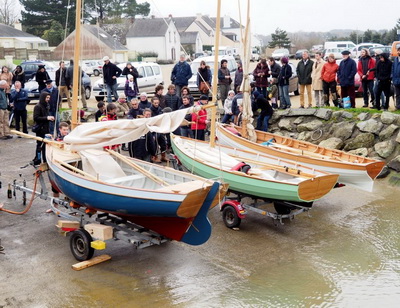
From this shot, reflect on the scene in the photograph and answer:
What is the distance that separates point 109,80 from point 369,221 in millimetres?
11804

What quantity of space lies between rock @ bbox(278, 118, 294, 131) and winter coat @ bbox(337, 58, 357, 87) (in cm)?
209

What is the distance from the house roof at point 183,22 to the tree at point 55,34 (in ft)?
105

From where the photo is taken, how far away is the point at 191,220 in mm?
9266

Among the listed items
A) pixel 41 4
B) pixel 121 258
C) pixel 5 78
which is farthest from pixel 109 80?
pixel 41 4

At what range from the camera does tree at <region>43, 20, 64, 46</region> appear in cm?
6706

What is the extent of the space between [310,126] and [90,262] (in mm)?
10273

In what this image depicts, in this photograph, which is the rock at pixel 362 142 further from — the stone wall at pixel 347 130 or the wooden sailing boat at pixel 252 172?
the wooden sailing boat at pixel 252 172

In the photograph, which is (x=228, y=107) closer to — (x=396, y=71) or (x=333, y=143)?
(x=333, y=143)

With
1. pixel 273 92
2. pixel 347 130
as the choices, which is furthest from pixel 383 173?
pixel 273 92

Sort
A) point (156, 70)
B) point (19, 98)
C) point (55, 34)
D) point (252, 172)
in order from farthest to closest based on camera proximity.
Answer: point (55, 34) → point (156, 70) → point (19, 98) → point (252, 172)

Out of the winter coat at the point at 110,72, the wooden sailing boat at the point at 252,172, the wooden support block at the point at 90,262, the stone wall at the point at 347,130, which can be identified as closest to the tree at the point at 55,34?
the winter coat at the point at 110,72

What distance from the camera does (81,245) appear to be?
32.0 feet

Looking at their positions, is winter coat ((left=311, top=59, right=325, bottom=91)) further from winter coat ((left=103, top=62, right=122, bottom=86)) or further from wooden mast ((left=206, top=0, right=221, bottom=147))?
winter coat ((left=103, top=62, right=122, bottom=86))

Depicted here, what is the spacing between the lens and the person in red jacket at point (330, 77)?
59.2 ft
